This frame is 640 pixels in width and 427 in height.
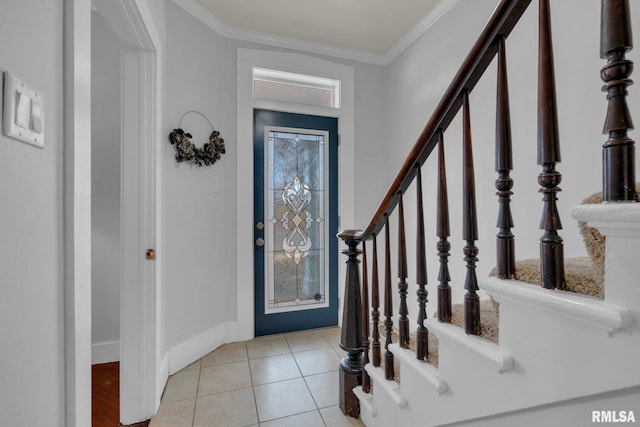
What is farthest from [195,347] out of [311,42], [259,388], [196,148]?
[311,42]

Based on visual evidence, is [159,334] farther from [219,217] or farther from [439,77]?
[439,77]

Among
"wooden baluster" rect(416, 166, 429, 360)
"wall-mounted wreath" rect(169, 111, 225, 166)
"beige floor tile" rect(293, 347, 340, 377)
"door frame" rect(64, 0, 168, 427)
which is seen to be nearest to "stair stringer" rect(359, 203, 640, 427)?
"wooden baluster" rect(416, 166, 429, 360)

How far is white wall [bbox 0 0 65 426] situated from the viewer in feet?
1.82

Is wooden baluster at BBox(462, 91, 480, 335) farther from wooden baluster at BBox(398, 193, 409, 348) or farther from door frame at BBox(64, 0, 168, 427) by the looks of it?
door frame at BBox(64, 0, 168, 427)

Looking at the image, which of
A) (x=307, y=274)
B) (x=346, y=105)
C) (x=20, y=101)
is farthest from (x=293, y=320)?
(x=20, y=101)

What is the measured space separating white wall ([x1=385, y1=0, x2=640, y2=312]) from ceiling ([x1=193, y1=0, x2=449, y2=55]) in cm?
25

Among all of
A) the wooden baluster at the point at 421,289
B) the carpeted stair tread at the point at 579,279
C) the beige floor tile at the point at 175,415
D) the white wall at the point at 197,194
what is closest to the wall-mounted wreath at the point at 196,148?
the white wall at the point at 197,194

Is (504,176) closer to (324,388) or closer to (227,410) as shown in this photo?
(324,388)

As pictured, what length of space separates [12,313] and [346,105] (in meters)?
2.77

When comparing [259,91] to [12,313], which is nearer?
[12,313]

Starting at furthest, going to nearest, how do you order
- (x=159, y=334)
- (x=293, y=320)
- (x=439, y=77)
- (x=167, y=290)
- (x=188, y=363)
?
(x=293, y=320), (x=439, y=77), (x=188, y=363), (x=167, y=290), (x=159, y=334)

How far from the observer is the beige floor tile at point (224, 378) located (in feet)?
6.14

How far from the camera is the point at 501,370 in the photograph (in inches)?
29.2

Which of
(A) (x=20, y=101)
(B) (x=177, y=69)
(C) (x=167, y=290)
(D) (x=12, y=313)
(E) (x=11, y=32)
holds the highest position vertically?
(B) (x=177, y=69)
